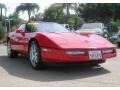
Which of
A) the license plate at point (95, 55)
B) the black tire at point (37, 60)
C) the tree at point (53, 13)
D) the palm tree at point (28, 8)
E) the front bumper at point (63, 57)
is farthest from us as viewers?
the palm tree at point (28, 8)

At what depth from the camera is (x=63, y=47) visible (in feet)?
23.0

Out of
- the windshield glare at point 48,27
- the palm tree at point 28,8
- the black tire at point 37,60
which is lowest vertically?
the black tire at point 37,60

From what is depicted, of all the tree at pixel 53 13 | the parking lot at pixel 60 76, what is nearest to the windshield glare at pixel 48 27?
the parking lot at pixel 60 76

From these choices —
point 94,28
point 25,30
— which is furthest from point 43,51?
point 94,28

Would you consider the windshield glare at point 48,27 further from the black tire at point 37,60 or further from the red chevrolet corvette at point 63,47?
the black tire at point 37,60

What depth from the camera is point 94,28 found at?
21.2m

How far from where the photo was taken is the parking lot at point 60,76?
6176 millimetres

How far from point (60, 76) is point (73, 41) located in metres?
0.91

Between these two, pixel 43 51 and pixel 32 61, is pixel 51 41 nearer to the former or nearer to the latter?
pixel 43 51

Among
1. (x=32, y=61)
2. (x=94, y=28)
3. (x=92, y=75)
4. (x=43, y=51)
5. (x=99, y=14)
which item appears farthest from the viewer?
(x=99, y=14)

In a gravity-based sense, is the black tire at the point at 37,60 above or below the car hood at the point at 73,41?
below

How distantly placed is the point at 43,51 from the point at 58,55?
52 cm

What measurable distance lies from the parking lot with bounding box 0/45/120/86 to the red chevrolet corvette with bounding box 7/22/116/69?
11.1 inches

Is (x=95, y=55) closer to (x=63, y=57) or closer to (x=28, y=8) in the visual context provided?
(x=63, y=57)
